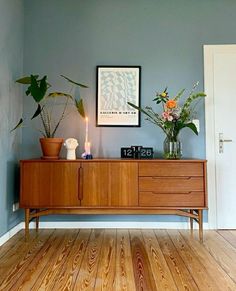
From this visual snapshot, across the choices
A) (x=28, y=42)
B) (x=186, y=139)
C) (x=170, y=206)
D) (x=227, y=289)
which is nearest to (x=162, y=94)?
(x=186, y=139)

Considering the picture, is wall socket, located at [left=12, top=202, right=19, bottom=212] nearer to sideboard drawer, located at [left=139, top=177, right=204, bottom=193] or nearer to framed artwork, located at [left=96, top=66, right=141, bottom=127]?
framed artwork, located at [left=96, top=66, right=141, bottom=127]

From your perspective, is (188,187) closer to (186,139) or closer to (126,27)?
(186,139)

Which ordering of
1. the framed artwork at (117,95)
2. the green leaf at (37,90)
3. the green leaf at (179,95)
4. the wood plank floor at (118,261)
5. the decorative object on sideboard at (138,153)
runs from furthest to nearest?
the framed artwork at (117,95), the green leaf at (179,95), the decorative object on sideboard at (138,153), the green leaf at (37,90), the wood plank floor at (118,261)

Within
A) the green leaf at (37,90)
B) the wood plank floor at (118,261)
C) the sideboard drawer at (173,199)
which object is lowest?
the wood plank floor at (118,261)

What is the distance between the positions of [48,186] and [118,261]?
3.10 ft

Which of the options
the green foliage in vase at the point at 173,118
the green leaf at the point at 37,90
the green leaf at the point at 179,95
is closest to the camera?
the green leaf at the point at 37,90

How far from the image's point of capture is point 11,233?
264cm

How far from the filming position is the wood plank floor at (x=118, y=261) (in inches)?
66.4

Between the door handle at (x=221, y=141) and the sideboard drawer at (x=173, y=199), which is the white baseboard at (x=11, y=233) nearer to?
the sideboard drawer at (x=173, y=199)

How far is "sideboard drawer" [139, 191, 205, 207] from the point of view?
8.11 ft

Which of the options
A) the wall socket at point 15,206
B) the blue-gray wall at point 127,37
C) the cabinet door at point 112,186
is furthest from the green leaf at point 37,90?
the wall socket at point 15,206

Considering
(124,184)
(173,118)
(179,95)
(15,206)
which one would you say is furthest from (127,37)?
(15,206)

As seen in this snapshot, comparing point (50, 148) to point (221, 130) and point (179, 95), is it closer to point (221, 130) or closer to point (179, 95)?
point (179, 95)

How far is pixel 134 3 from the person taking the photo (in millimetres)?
3043
